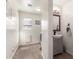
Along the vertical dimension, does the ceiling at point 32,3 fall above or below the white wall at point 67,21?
above

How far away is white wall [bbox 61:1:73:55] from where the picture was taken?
3295 millimetres

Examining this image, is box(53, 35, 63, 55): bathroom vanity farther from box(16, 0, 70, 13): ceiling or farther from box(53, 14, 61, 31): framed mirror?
box(16, 0, 70, 13): ceiling

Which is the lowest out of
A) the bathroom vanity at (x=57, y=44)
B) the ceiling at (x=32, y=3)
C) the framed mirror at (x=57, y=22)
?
the bathroom vanity at (x=57, y=44)

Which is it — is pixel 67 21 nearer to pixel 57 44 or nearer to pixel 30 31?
pixel 57 44

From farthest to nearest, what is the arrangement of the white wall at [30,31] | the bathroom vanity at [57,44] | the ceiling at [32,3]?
the white wall at [30,31]
the ceiling at [32,3]
the bathroom vanity at [57,44]

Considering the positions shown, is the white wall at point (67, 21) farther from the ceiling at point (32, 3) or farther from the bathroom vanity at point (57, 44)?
the bathroom vanity at point (57, 44)

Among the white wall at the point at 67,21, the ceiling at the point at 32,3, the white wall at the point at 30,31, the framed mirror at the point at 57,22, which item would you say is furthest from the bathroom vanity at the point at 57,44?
the white wall at the point at 30,31

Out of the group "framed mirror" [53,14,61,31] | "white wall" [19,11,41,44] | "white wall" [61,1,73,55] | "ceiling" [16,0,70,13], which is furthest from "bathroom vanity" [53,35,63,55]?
"white wall" [19,11,41,44]

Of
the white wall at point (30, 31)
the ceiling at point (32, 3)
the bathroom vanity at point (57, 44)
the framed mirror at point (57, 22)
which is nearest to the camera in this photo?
the bathroom vanity at point (57, 44)

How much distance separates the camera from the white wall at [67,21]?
3.29 meters

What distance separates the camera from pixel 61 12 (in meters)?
4.04

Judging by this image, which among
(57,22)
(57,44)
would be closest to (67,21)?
(57,22)

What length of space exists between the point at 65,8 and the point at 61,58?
2.49m
